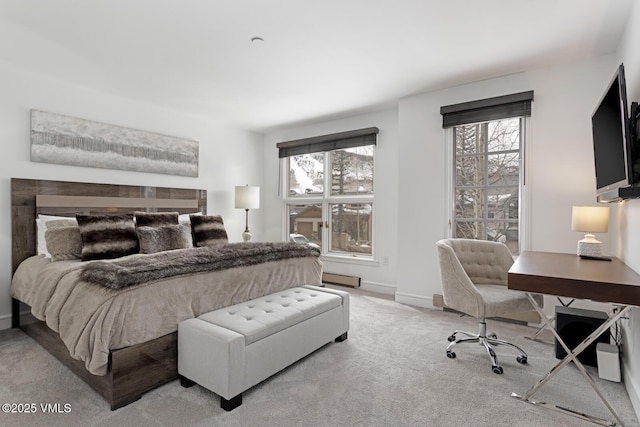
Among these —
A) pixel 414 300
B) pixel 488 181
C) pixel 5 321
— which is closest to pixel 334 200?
pixel 414 300

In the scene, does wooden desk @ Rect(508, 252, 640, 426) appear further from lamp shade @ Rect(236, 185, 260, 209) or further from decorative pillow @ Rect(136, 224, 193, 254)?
lamp shade @ Rect(236, 185, 260, 209)

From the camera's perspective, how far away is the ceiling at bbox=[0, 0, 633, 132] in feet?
7.15

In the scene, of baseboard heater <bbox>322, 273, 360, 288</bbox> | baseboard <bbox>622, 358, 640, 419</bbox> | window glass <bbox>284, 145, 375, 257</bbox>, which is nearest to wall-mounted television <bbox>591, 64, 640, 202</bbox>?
baseboard <bbox>622, 358, 640, 419</bbox>

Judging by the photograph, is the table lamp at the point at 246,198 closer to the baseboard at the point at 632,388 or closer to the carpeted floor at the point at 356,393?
the carpeted floor at the point at 356,393

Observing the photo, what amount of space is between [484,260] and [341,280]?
226 centimetres

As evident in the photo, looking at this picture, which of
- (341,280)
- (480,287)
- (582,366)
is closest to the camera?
(582,366)

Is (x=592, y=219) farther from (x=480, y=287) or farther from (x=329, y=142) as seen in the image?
(x=329, y=142)

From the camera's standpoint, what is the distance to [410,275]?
3.87m

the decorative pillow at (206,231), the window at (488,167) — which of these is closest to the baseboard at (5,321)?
the decorative pillow at (206,231)

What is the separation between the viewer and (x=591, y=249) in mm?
2389

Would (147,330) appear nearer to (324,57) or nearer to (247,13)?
(247,13)

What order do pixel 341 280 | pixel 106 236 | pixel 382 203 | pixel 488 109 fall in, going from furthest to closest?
pixel 341 280, pixel 382 203, pixel 488 109, pixel 106 236

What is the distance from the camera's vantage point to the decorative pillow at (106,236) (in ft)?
9.50

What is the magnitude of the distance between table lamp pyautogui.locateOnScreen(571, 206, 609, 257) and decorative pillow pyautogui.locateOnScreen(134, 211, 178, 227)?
3870 millimetres
